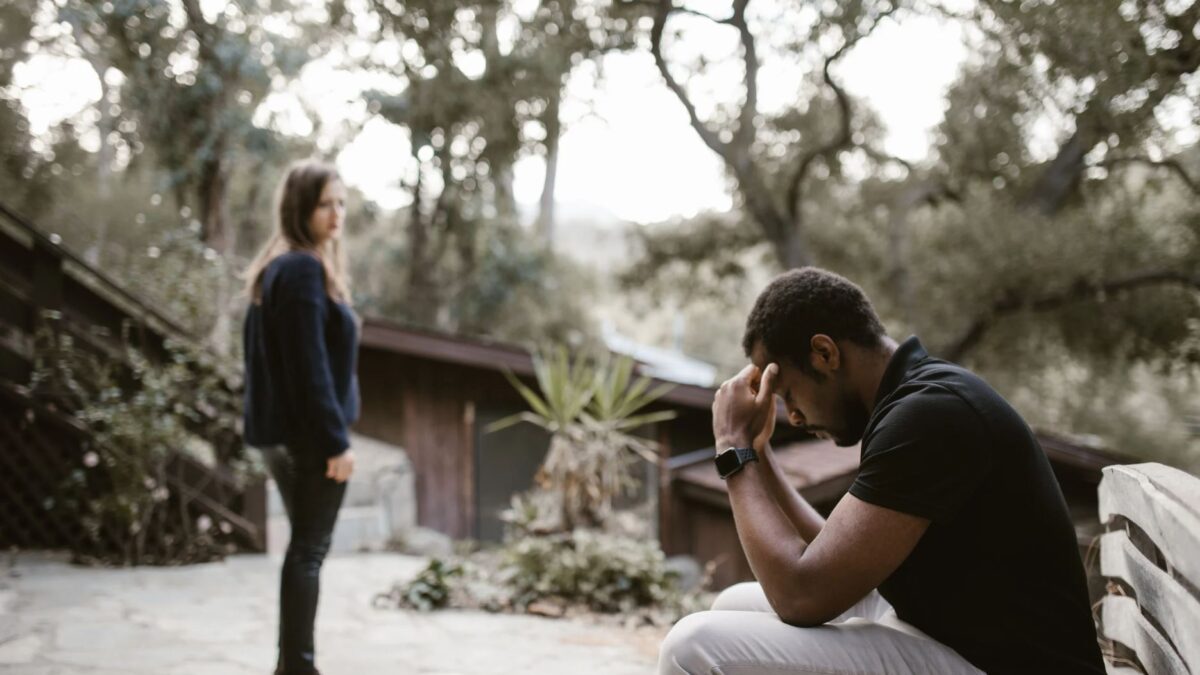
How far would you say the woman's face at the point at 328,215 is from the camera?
9.68ft

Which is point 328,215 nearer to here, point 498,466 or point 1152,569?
point 1152,569

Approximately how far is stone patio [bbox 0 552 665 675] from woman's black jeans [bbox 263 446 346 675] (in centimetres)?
50

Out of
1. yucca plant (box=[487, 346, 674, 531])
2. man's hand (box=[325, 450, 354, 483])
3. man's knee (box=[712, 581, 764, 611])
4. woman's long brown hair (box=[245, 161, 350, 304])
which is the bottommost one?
yucca plant (box=[487, 346, 674, 531])

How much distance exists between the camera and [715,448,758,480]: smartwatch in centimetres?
188

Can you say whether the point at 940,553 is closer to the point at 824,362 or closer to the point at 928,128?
the point at 824,362

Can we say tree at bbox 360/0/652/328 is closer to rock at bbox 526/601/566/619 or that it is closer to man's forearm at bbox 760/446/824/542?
rock at bbox 526/601/566/619

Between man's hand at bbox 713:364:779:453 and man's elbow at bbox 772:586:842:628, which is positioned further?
man's hand at bbox 713:364:779:453

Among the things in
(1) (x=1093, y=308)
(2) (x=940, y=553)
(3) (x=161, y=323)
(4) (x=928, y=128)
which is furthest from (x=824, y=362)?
(4) (x=928, y=128)

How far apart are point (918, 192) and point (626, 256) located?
6.13 m

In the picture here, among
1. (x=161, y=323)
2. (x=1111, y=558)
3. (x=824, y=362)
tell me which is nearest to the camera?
(x=824, y=362)

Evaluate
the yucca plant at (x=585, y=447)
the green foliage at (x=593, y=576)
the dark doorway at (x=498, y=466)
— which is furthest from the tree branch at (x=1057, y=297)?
the green foliage at (x=593, y=576)

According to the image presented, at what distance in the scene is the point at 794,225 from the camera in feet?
41.0

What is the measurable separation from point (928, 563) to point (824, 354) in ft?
1.56

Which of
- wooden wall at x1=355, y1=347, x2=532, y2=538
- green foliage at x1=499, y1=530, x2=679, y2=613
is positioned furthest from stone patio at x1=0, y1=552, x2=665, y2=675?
wooden wall at x1=355, y1=347, x2=532, y2=538
